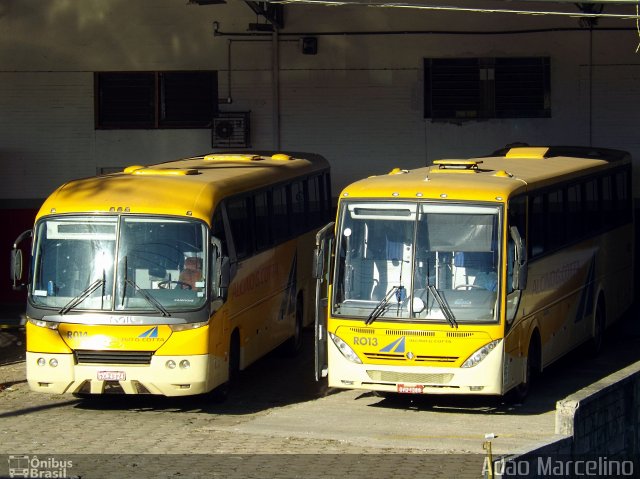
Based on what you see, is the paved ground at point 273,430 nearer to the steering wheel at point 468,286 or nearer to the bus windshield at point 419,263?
the bus windshield at point 419,263

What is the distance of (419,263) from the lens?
1443 cm

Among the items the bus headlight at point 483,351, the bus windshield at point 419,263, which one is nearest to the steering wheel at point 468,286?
the bus windshield at point 419,263

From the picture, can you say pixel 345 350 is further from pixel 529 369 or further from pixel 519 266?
pixel 529 369

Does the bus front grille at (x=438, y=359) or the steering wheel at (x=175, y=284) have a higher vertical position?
the steering wheel at (x=175, y=284)

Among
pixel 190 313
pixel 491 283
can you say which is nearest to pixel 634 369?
pixel 491 283

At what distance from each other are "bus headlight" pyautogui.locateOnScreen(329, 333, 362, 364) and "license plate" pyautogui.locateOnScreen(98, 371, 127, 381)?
2.43 metres

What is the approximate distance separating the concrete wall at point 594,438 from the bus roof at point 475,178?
321 cm

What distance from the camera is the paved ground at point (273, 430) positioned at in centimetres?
1213

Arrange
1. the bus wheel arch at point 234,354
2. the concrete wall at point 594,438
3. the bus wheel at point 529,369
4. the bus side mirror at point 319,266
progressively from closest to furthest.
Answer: the concrete wall at point 594,438, the bus side mirror at point 319,266, the bus wheel at point 529,369, the bus wheel arch at point 234,354

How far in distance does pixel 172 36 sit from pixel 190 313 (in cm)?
1135

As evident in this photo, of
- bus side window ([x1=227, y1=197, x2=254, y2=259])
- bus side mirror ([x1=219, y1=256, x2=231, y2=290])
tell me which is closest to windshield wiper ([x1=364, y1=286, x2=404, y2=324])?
bus side mirror ([x1=219, y1=256, x2=231, y2=290])

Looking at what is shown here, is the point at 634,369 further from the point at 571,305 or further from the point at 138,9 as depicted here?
the point at 138,9

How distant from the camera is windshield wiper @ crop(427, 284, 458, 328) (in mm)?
14211

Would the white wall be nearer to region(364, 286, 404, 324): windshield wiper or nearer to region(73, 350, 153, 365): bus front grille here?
region(364, 286, 404, 324): windshield wiper
